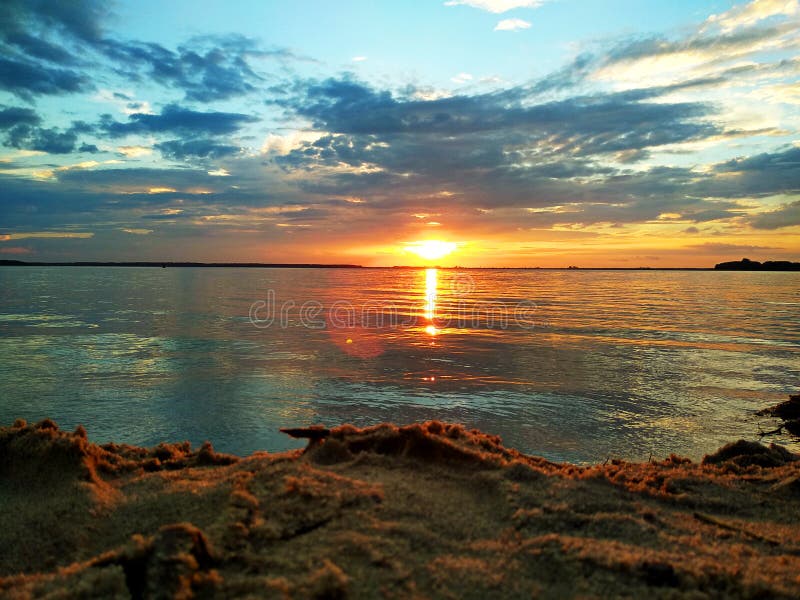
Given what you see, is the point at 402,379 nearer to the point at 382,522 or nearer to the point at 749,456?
the point at 749,456

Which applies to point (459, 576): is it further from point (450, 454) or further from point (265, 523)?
point (450, 454)

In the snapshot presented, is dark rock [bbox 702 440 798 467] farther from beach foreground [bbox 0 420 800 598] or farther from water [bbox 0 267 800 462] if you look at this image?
water [bbox 0 267 800 462]

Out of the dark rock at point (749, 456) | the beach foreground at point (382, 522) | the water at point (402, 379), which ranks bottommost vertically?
the water at point (402, 379)

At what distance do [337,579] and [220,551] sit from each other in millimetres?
867

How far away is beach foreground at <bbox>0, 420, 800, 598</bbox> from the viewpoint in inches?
119

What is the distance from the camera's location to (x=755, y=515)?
14.9ft

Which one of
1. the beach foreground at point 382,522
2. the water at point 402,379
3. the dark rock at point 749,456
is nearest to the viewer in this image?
the beach foreground at point 382,522

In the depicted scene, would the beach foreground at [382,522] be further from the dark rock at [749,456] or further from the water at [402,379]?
the water at [402,379]

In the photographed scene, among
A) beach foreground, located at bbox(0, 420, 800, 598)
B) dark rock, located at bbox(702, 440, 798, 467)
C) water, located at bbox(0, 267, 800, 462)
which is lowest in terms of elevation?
water, located at bbox(0, 267, 800, 462)

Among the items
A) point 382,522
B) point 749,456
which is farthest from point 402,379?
point 382,522

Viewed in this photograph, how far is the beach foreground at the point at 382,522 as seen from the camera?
304 centimetres

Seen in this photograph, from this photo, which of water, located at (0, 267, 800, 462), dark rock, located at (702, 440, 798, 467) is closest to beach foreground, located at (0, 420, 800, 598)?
dark rock, located at (702, 440, 798, 467)

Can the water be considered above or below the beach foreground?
below

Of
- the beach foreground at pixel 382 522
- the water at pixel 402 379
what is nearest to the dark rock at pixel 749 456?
the beach foreground at pixel 382 522
